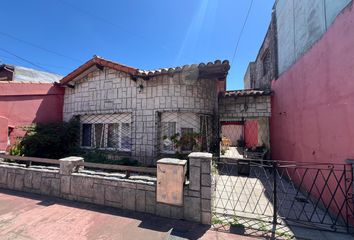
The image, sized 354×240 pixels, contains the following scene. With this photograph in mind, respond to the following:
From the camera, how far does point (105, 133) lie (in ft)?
31.4

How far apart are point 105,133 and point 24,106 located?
394 cm

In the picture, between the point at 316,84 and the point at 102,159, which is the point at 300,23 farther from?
the point at 102,159

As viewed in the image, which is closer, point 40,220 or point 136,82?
point 40,220

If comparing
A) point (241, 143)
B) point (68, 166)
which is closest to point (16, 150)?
point (68, 166)

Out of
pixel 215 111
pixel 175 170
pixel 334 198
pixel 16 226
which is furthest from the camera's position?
pixel 215 111

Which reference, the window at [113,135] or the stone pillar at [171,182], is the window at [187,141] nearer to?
the stone pillar at [171,182]

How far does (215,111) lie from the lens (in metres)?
9.27

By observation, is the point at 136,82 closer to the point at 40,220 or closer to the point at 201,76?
the point at 201,76

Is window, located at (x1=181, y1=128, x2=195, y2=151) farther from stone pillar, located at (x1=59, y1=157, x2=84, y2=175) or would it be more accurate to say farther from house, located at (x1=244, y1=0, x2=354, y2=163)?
house, located at (x1=244, y1=0, x2=354, y2=163)

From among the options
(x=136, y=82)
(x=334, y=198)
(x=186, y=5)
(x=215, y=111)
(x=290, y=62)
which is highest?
(x=186, y=5)

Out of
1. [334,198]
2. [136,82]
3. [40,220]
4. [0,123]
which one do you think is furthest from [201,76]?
[0,123]

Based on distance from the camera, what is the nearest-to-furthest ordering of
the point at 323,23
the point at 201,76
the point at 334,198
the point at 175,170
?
1. the point at 175,170
2. the point at 334,198
3. the point at 323,23
4. the point at 201,76

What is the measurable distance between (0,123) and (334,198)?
12118 mm

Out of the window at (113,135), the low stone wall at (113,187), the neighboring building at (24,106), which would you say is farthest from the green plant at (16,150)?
the window at (113,135)
